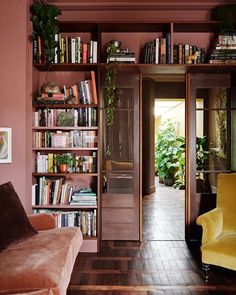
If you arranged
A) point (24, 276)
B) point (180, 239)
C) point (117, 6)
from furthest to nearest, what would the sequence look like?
point (180, 239)
point (117, 6)
point (24, 276)

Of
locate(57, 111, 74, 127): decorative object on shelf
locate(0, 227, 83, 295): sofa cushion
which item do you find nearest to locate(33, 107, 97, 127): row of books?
locate(57, 111, 74, 127): decorative object on shelf

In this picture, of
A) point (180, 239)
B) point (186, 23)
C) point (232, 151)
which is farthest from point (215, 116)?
point (180, 239)

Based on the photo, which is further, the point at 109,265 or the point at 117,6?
the point at 117,6

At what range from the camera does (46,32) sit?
10.6ft

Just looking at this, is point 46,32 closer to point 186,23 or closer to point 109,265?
point 186,23

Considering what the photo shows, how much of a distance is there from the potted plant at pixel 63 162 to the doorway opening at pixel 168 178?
1.46 metres

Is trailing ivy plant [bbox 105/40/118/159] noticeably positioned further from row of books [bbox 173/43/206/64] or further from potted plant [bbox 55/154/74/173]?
row of books [bbox 173/43/206/64]

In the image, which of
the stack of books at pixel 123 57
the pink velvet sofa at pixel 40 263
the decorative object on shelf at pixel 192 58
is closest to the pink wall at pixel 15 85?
the pink velvet sofa at pixel 40 263

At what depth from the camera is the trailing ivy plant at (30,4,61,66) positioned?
3.21m

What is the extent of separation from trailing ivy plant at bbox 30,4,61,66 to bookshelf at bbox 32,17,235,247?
0.56ft

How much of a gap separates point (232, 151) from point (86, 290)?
93.0 inches

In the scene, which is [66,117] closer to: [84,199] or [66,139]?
[66,139]

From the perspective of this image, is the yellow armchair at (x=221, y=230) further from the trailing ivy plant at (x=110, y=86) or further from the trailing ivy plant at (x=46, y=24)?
the trailing ivy plant at (x=46, y=24)

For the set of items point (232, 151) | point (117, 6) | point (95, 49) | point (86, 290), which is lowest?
point (86, 290)
